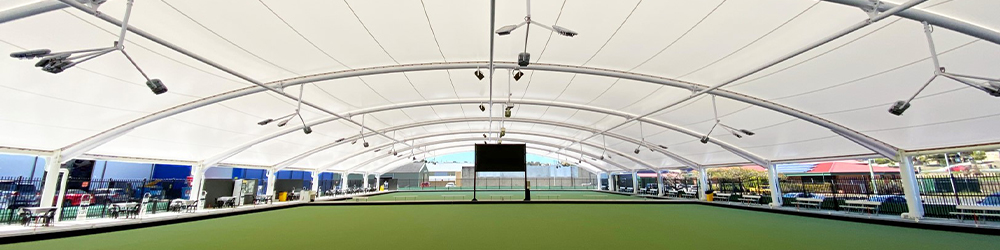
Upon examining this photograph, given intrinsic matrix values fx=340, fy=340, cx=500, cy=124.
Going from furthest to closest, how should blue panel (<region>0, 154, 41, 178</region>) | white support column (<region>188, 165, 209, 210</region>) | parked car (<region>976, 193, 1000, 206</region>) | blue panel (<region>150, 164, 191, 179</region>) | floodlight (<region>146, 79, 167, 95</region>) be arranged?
blue panel (<region>150, 164, 191, 179</region>)
blue panel (<region>0, 154, 41, 178</region>)
white support column (<region>188, 165, 209, 210</region>)
parked car (<region>976, 193, 1000, 206</region>)
floodlight (<region>146, 79, 167, 95</region>)

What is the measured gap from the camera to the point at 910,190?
33.1 feet

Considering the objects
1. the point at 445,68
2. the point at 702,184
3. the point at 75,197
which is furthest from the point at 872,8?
the point at 75,197

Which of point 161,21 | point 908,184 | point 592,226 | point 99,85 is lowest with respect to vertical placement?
point 592,226

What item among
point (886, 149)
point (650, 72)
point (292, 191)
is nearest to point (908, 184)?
point (886, 149)

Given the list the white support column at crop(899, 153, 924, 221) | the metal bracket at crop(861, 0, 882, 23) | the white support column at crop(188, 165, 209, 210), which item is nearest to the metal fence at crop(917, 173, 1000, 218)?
the white support column at crop(899, 153, 924, 221)

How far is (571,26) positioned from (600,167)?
2885cm

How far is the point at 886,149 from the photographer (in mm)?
10414

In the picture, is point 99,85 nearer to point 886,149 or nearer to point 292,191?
point 292,191

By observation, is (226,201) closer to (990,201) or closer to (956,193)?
(956,193)

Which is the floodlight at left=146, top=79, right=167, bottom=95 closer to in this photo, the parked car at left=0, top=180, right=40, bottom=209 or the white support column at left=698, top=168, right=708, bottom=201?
the parked car at left=0, top=180, right=40, bottom=209

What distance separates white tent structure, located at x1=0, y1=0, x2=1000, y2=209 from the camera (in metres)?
5.77

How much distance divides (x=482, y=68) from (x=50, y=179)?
476 inches

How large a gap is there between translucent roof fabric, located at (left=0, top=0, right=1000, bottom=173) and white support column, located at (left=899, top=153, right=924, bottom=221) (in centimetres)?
52

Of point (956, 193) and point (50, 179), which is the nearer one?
point (50, 179)
